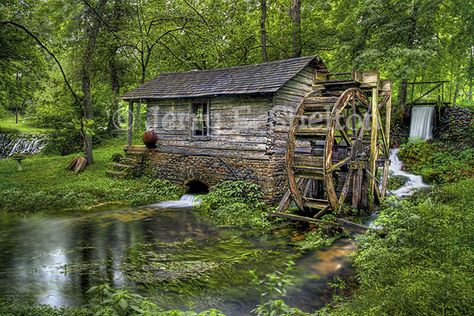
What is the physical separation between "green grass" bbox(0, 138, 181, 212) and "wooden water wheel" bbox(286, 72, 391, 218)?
18.1 feet

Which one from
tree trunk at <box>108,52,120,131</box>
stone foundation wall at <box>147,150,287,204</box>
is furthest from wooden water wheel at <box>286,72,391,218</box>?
tree trunk at <box>108,52,120,131</box>

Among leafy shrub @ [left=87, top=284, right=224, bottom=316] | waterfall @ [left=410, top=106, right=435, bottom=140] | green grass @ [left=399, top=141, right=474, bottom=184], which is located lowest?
leafy shrub @ [left=87, top=284, right=224, bottom=316]

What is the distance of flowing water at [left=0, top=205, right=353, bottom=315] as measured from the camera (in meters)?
5.59

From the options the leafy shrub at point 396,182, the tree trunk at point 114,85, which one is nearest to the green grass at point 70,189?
the tree trunk at point 114,85

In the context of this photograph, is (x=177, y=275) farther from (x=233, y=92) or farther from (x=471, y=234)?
(x=233, y=92)

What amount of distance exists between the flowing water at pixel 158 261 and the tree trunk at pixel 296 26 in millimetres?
10534

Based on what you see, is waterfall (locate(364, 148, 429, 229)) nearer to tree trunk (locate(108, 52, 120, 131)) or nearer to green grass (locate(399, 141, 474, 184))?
green grass (locate(399, 141, 474, 184))

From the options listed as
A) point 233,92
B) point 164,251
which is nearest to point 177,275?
point 164,251

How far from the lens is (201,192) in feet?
45.9

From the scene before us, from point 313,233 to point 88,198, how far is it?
8.16 meters

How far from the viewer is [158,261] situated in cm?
703

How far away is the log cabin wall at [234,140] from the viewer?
1124 centimetres

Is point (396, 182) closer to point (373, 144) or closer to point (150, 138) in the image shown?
point (373, 144)

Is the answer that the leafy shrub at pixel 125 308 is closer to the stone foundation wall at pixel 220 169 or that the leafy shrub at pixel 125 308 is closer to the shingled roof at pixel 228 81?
the stone foundation wall at pixel 220 169
